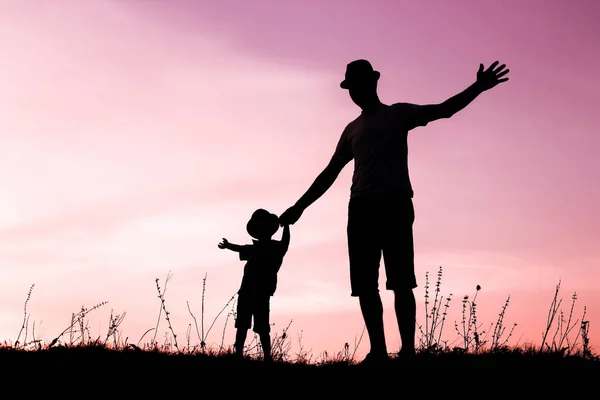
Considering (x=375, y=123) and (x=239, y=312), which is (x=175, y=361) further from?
(x=375, y=123)

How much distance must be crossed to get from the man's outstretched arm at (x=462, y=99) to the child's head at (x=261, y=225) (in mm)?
2584

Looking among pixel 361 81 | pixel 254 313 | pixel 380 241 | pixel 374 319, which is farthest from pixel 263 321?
pixel 361 81

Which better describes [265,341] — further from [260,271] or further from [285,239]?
[285,239]

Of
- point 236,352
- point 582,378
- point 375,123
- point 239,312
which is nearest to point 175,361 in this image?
point 236,352

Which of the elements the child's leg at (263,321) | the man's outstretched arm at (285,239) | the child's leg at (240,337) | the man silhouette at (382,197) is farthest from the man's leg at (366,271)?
the child's leg at (240,337)

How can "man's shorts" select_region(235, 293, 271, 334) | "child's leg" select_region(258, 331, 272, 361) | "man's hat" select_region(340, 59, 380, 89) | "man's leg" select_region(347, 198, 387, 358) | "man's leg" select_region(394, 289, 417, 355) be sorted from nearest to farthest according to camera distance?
"man's leg" select_region(394, 289, 417, 355)
"man's leg" select_region(347, 198, 387, 358)
"man's hat" select_region(340, 59, 380, 89)
"child's leg" select_region(258, 331, 272, 361)
"man's shorts" select_region(235, 293, 271, 334)

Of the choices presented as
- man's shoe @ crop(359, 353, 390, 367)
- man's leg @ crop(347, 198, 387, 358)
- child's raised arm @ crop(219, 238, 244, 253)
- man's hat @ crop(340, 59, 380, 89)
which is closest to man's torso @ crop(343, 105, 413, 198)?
man's leg @ crop(347, 198, 387, 358)

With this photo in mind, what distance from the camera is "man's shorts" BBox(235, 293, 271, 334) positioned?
9258mm

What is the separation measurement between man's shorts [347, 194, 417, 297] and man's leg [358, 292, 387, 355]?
77mm

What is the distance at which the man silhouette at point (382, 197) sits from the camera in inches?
285

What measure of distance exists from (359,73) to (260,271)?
9.79 ft

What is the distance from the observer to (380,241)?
291 inches

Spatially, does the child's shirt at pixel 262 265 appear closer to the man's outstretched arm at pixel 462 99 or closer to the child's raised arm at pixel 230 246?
the child's raised arm at pixel 230 246

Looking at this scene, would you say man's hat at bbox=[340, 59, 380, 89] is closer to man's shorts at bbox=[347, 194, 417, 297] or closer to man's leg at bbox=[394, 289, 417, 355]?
man's shorts at bbox=[347, 194, 417, 297]
